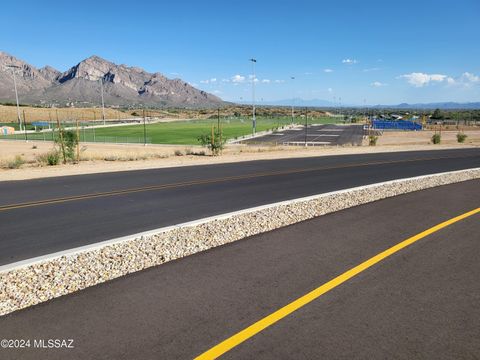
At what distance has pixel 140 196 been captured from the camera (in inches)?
474

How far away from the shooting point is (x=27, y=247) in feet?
23.6

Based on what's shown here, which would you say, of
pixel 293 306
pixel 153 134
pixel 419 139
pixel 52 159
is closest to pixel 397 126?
pixel 419 139

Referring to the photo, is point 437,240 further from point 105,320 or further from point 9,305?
point 9,305

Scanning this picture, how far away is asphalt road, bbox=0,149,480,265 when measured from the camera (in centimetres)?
806

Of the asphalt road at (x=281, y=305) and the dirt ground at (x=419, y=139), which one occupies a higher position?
the asphalt road at (x=281, y=305)

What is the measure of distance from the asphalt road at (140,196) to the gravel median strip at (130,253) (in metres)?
0.88

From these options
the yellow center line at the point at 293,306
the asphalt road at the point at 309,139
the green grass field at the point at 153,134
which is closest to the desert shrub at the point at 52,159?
the yellow center line at the point at 293,306

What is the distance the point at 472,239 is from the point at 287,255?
368cm

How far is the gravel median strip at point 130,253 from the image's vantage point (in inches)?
201

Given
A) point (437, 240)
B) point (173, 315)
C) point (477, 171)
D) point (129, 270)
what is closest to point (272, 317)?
point (173, 315)

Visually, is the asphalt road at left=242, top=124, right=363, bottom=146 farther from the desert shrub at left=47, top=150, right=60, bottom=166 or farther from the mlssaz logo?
the mlssaz logo

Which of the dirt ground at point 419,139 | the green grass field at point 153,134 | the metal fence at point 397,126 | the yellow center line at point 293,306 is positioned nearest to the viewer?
the yellow center line at point 293,306

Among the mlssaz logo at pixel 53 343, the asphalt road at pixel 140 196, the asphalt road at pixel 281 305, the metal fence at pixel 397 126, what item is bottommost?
the metal fence at pixel 397 126

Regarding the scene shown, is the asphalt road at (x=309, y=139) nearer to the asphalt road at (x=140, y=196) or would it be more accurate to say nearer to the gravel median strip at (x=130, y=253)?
the asphalt road at (x=140, y=196)
